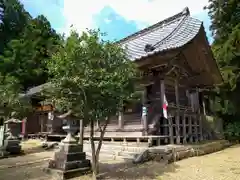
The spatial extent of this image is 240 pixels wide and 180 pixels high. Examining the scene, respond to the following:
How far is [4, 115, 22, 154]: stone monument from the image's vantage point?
9.70 meters

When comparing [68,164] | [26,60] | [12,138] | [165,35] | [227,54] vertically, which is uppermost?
[26,60]

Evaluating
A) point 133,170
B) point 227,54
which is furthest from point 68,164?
point 227,54

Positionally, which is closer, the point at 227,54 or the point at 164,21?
the point at 227,54

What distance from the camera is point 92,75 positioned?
16.4 ft

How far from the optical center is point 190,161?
696 centimetres

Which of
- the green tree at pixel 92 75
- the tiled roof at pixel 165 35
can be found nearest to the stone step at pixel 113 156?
the green tree at pixel 92 75

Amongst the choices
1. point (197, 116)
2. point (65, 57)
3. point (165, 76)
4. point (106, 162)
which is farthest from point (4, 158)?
point (197, 116)

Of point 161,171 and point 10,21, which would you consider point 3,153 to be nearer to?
point 161,171

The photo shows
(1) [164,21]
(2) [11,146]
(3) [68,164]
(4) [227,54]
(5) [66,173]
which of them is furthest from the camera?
(1) [164,21]

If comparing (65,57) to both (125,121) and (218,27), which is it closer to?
(125,121)

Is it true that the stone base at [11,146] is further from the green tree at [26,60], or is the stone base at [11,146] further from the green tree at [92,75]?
the green tree at [26,60]

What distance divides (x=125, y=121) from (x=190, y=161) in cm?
404

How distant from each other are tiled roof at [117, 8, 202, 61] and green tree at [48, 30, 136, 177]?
66.6 inches

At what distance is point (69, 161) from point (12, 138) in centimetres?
564
